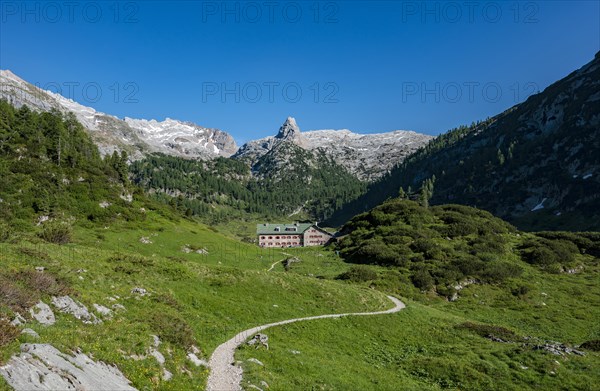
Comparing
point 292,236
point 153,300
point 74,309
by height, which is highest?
point 74,309

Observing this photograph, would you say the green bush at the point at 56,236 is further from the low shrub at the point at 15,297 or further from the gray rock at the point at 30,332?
the gray rock at the point at 30,332

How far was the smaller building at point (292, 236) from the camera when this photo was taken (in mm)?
156000

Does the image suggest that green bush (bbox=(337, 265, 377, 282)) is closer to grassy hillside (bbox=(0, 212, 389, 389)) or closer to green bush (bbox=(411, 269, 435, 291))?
green bush (bbox=(411, 269, 435, 291))

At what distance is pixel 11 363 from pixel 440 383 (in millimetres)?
26274

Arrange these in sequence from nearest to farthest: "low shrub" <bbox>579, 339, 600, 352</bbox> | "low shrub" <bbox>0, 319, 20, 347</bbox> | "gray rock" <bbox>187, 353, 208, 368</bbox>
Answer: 1. "low shrub" <bbox>0, 319, 20, 347</bbox>
2. "gray rock" <bbox>187, 353, 208, 368</bbox>
3. "low shrub" <bbox>579, 339, 600, 352</bbox>

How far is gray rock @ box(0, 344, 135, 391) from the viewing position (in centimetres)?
1109

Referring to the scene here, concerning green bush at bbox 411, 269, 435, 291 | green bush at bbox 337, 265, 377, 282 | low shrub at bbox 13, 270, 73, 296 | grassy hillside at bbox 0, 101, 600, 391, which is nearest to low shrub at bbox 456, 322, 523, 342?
grassy hillside at bbox 0, 101, 600, 391

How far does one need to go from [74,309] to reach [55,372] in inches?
375

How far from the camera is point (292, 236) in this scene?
157250 millimetres

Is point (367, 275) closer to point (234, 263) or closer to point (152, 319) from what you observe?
point (234, 263)

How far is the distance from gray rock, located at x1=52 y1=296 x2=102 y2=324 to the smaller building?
13551 centimetres

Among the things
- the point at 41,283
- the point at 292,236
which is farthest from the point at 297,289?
the point at 292,236

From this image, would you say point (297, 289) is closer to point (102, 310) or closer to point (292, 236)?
point (102, 310)

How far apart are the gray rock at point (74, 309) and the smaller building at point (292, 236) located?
135508 millimetres
